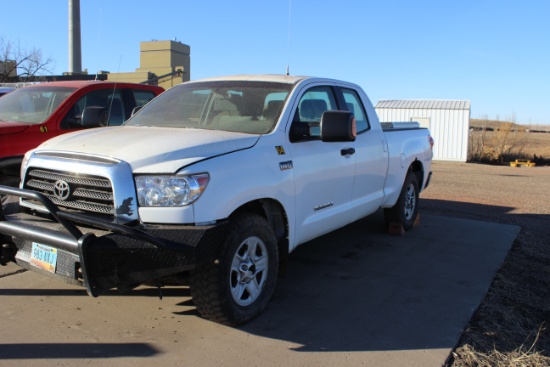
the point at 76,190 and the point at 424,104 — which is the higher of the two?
the point at 424,104

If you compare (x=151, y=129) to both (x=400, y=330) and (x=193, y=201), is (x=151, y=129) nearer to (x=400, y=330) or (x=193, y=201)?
(x=193, y=201)

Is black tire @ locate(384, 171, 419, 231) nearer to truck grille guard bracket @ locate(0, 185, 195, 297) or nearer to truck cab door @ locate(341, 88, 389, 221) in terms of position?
truck cab door @ locate(341, 88, 389, 221)

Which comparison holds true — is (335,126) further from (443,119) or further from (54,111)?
(443,119)

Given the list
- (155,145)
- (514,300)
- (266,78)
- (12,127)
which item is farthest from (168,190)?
(12,127)

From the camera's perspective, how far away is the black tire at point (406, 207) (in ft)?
22.7

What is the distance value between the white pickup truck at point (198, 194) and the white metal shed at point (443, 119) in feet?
70.3

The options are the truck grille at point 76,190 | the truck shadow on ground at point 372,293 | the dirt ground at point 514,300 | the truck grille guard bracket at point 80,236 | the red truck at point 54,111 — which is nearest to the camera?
the truck grille guard bracket at point 80,236

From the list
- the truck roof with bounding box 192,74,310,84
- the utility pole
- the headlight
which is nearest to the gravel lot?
the headlight

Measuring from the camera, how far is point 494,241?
273 inches

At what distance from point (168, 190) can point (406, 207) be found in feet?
15.0

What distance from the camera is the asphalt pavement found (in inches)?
138

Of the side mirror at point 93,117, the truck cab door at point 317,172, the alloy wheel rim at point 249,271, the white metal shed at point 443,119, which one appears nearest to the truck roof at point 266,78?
the truck cab door at point 317,172

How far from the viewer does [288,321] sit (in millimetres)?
4082

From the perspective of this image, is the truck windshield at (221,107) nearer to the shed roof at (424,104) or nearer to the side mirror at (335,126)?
the side mirror at (335,126)
